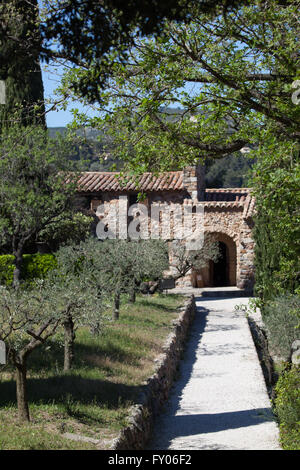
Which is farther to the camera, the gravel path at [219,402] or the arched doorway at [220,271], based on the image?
the arched doorway at [220,271]

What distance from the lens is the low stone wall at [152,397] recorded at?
711 cm

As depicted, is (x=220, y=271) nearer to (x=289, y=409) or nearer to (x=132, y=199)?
(x=132, y=199)

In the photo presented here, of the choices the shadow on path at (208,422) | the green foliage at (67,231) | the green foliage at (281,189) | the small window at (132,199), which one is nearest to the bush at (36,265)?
the green foliage at (67,231)

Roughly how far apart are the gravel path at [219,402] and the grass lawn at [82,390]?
29.7 inches

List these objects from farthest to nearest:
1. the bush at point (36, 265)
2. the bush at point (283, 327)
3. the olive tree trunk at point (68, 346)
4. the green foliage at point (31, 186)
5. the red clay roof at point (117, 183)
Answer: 1. the red clay roof at point (117, 183)
2. the bush at point (36, 265)
3. the green foliage at point (31, 186)
4. the bush at point (283, 327)
5. the olive tree trunk at point (68, 346)

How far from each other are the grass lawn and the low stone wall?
13cm

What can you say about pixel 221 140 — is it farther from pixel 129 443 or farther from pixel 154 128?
pixel 129 443

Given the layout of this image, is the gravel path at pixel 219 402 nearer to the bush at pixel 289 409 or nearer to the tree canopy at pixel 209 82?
the bush at pixel 289 409

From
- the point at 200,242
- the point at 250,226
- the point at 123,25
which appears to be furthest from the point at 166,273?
the point at 123,25

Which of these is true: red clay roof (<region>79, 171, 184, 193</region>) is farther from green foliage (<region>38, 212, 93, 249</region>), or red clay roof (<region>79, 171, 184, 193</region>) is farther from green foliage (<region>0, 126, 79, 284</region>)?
green foliage (<region>0, 126, 79, 284</region>)

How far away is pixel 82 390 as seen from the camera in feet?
26.9

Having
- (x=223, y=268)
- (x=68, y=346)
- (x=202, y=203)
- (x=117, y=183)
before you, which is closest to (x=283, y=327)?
(x=68, y=346)

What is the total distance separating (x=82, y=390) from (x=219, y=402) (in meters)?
2.60

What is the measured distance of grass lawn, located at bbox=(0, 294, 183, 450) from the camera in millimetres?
6547
